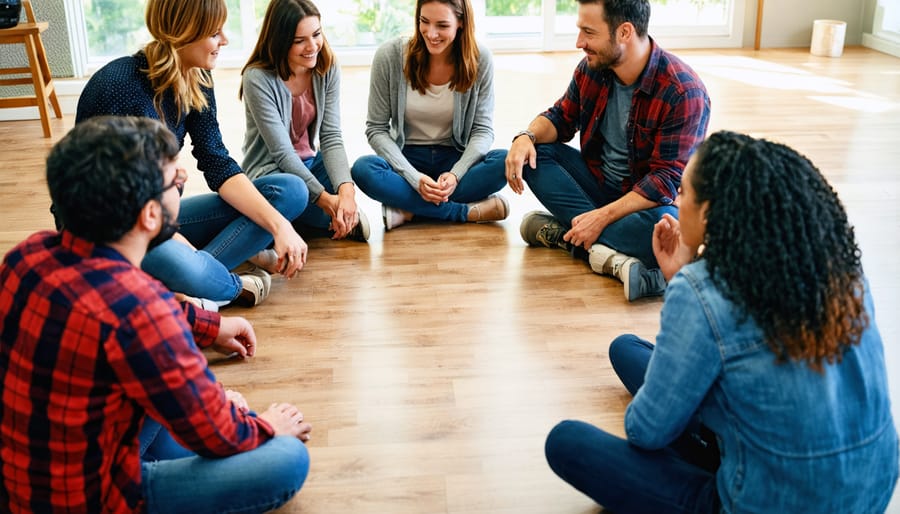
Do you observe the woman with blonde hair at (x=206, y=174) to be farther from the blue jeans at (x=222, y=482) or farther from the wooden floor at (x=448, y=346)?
the blue jeans at (x=222, y=482)

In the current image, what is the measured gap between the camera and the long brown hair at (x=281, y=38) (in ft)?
9.05

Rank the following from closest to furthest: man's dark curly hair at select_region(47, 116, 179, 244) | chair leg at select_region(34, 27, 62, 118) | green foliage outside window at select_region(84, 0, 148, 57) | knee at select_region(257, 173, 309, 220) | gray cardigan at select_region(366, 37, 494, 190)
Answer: man's dark curly hair at select_region(47, 116, 179, 244)
knee at select_region(257, 173, 309, 220)
gray cardigan at select_region(366, 37, 494, 190)
chair leg at select_region(34, 27, 62, 118)
green foliage outside window at select_region(84, 0, 148, 57)

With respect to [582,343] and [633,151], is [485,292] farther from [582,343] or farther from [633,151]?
[633,151]

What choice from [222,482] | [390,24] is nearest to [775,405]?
[222,482]

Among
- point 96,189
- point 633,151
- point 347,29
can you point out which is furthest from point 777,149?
point 347,29

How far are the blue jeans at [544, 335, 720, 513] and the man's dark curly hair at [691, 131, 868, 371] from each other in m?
0.33

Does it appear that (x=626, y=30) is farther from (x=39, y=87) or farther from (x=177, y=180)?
(x=39, y=87)

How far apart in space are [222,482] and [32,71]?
3.62m

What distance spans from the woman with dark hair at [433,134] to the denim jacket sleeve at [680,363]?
1696 mm

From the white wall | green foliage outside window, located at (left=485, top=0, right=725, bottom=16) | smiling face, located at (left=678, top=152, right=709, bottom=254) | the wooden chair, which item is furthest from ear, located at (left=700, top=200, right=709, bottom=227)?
the white wall

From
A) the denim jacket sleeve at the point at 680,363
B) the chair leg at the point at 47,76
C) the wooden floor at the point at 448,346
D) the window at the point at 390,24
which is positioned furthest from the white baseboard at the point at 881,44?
the denim jacket sleeve at the point at 680,363

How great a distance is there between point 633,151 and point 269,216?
3.54ft

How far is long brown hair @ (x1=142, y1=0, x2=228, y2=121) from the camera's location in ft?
7.54

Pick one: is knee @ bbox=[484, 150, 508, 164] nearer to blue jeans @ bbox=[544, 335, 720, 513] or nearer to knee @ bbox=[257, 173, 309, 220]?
knee @ bbox=[257, 173, 309, 220]
